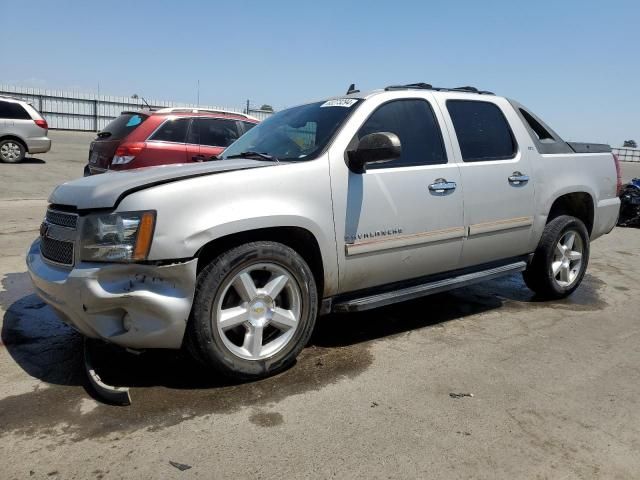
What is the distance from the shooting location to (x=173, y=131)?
323 inches

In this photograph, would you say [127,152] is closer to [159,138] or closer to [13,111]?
[159,138]

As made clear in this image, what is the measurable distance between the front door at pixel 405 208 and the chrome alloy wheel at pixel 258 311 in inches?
17.1

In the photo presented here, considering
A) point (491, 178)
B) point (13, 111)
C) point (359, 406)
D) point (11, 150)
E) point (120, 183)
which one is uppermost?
point (13, 111)

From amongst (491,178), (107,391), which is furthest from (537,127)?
(107,391)

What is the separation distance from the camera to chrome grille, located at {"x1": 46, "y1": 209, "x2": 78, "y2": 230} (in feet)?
9.96

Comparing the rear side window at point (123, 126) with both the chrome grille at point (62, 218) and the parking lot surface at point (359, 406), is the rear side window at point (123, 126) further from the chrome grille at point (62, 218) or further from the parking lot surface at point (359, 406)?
the chrome grille at point (62, 218)

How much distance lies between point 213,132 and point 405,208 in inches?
221

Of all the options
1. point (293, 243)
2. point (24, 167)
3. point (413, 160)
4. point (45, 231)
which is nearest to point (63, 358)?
point (45, 231)

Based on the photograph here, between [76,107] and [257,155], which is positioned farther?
[76,107]

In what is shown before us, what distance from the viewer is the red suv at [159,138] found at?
7.81m

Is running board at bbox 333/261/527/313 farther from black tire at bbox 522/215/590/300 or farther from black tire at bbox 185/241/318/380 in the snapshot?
black tire at bbox 185/241/318/380

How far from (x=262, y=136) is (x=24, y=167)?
42.1ft

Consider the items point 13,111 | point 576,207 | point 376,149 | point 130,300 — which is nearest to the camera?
point 130,300

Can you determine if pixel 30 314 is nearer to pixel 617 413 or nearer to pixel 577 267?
pixel 617 413
